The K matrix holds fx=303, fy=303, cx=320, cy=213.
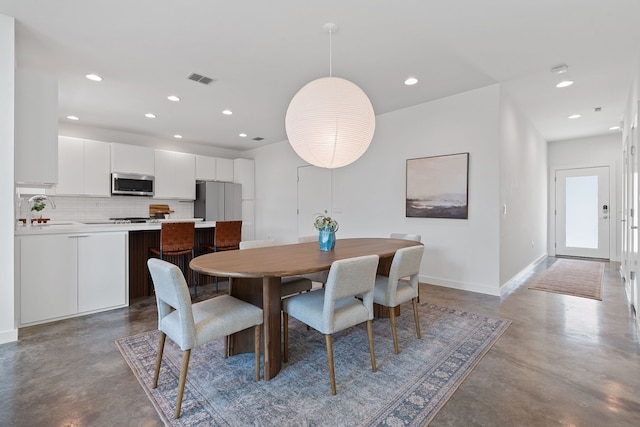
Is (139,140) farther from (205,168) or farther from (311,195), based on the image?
(311,195)

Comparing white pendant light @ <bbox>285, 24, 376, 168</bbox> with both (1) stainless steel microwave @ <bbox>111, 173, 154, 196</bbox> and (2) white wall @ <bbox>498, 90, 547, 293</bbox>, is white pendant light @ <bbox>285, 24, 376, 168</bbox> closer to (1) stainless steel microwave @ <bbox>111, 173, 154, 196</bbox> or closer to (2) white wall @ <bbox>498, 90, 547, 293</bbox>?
(2) white wall @ <bbox>498, 90, 547, 293</bbox>

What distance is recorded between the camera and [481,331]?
2662 mm

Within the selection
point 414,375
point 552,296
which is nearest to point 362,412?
point 414,375

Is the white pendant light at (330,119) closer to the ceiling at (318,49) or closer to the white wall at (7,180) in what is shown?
the ceiling at (318,49)

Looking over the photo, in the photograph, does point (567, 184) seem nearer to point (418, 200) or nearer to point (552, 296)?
point (552, 296)

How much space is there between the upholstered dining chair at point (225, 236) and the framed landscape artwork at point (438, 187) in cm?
249

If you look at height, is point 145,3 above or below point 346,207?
above

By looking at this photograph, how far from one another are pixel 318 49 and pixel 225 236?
8.48ft

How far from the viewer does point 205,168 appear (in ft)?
21.8

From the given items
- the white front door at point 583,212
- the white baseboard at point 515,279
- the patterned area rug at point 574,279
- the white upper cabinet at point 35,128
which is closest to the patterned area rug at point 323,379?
the white baseboard at point 515,279

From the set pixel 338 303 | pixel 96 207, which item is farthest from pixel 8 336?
pixel 96 207

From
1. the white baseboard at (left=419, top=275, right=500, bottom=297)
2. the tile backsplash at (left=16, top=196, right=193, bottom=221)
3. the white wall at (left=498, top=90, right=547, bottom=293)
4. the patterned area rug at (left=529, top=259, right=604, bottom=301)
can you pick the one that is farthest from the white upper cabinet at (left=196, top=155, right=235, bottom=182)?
the patterned area rug at (left=529, top=259, right=604, bottom=301)

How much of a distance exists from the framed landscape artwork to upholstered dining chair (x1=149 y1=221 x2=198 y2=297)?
3014 millimetres

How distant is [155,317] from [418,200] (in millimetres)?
3547
